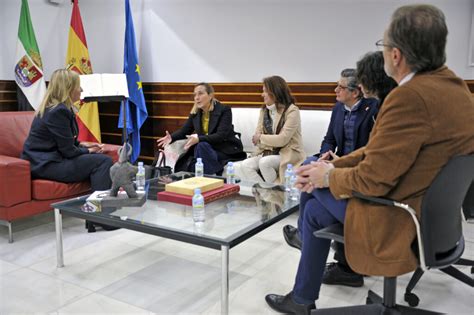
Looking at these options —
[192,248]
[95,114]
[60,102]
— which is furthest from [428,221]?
[95,114]

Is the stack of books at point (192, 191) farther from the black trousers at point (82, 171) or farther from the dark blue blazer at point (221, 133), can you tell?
the dark blue blazer at point (221, 133)

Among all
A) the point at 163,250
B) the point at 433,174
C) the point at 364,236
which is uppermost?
the point at 433,174

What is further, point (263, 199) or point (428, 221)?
point (263, 199)

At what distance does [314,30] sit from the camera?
14.4 ft

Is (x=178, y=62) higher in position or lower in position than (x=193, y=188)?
higher

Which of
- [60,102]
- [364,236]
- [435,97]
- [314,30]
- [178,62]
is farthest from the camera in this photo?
[178,62]

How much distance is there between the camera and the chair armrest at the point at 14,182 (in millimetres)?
2955

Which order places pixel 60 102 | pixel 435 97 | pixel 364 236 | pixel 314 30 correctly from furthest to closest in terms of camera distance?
pixel 314 30 → pixel 60 102 → pixel 364 236 → pixel 435 97

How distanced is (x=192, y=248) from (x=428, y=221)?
182 centimetres

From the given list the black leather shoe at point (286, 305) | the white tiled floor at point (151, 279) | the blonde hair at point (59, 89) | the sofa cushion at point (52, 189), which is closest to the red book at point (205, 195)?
the white tiled floor at point (151, 279)

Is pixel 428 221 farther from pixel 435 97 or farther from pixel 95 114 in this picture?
pixel 95 114

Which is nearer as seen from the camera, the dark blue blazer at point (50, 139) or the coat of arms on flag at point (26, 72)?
the dark blue blazer at point (50, 139)

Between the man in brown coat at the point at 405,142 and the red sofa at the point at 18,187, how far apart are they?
232cm

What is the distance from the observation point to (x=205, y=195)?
2.65 m
